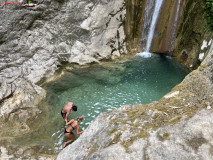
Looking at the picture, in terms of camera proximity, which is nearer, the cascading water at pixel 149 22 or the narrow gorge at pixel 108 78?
the narrow gorge at pixel 108 78

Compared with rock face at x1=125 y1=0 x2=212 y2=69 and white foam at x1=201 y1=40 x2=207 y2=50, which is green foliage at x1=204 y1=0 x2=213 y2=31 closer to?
rock face at x1=125 y1=0 x2=212 y2=69

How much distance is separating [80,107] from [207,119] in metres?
5.61

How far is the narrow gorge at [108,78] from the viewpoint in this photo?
2.93m

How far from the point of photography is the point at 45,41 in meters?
9.80

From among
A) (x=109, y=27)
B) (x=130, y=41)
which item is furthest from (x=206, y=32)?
(x=109, y=27)

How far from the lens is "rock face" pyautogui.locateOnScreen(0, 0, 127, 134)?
7496 millimetres

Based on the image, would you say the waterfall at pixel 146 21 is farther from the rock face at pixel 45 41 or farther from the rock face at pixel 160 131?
the rock face at pixel 160 131

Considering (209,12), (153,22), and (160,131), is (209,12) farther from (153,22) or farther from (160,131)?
(160,131)

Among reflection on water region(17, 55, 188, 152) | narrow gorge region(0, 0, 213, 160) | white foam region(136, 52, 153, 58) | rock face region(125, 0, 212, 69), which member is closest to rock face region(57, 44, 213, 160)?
narrow gorge region(0, 0, 213, 160)

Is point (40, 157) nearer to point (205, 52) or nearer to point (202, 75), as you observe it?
point (202, 75)

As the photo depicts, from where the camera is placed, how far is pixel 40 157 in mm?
4352

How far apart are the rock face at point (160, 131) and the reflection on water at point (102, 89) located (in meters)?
2.79

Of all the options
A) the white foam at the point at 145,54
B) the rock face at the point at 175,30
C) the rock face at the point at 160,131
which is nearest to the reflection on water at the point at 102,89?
the white foam at the point at 145,54

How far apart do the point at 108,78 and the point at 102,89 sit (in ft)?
4.20
